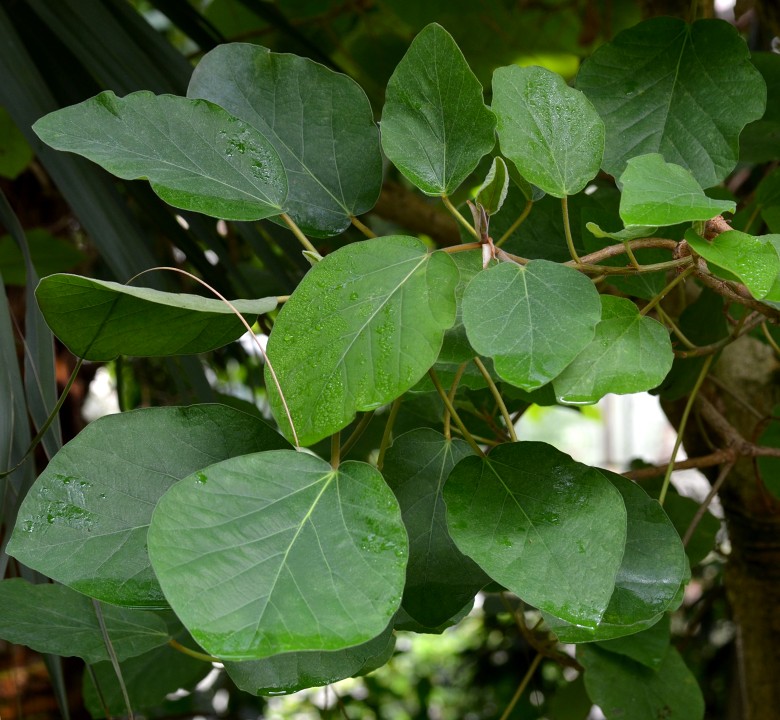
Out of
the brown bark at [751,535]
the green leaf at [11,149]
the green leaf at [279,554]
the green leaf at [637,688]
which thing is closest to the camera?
the green leaf at [279,554]

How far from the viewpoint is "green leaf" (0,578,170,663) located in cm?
43

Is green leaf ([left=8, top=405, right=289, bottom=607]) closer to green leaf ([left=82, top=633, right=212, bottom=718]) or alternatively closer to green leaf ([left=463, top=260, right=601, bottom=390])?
green leaf ([left=463, top=260, right=601, bottom=390])

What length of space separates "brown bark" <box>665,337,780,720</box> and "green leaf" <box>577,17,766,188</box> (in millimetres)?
322

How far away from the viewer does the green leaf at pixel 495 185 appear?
1.06ft

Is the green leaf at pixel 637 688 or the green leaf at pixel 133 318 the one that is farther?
the green leaf at pixel 637 688

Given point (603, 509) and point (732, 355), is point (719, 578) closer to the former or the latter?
point (732, 355)

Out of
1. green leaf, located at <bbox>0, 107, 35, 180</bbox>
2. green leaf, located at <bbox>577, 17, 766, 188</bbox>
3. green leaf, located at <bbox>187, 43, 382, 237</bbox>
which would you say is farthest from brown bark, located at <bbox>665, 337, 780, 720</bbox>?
green leaf, located at <bbox>0, 107, 35, 180</bbox>

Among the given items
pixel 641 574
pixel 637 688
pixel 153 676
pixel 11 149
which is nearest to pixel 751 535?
pixel 637 688

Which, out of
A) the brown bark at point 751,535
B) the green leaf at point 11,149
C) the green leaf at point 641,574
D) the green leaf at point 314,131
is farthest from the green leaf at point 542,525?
the green leaf at point 11,149

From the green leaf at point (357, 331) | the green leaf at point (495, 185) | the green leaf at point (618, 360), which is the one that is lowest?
the green leaf at point (618, 360)

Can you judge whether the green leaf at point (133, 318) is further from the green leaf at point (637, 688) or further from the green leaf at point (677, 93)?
the green leaf at point (637, 688)

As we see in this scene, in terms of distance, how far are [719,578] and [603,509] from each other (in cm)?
93

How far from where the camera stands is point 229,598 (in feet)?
0.86

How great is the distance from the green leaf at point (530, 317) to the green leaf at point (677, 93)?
6.0 inches
